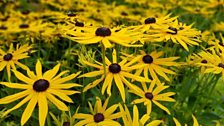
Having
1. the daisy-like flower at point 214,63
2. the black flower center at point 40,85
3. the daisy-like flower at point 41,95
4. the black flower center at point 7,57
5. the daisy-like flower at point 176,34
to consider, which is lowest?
the daisy-like flower at point 214,63

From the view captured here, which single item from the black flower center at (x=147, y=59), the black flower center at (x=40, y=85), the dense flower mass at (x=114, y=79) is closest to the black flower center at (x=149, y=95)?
the dense flower mass at (x=114, y=79)

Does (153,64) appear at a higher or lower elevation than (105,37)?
lower

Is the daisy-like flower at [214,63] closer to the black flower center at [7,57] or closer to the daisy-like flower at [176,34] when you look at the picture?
the daisy-like flower at [176,34]

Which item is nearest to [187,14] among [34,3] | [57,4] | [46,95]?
[57,4]

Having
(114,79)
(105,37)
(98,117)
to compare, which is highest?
(105,37)

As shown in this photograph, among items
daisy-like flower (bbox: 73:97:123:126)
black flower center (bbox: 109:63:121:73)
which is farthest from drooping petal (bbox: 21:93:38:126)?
black flower center (bbox: 109:63:121:73)

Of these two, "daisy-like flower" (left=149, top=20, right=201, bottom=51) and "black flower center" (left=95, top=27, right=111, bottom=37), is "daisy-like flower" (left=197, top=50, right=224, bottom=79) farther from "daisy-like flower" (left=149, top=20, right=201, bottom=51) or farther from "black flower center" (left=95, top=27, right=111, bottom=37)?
"black flower center" (left=95, top=27, right=111, bottom=37)

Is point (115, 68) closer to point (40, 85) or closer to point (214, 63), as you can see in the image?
point (40, 85)

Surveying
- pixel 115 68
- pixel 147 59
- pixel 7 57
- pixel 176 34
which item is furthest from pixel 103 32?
pixel 7 57
